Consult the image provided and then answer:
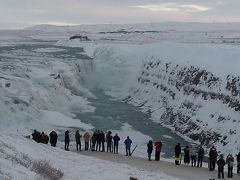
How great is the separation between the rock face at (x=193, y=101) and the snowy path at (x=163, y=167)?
7.57 m

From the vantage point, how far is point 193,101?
128 feet

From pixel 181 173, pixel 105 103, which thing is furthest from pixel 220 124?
pixel 105 103

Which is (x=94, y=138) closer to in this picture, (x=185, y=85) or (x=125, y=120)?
(x=125, y=120)

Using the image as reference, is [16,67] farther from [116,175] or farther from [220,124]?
[116,175]

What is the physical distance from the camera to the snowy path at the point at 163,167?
70.3 feet

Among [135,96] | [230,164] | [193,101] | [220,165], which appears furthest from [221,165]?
[135,96]

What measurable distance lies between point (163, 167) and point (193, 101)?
16.6m

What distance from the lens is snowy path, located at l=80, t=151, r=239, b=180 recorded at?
21422 mm

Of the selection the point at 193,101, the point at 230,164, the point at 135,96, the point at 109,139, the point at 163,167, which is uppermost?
the point at 230,164

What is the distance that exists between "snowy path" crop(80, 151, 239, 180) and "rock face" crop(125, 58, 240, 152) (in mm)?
7573

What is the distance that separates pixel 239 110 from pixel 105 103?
664 inches

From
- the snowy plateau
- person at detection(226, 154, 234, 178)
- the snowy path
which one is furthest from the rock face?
person at detection(226, 154, 234, 178)

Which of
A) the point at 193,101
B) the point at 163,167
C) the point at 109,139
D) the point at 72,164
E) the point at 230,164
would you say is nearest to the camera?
the point at 72,164

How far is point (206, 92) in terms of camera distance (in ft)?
124
